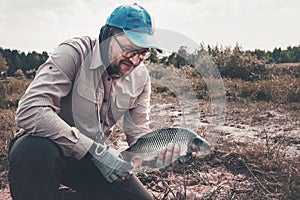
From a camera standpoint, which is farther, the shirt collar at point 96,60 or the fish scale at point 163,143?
the shirt collar at point 96,60

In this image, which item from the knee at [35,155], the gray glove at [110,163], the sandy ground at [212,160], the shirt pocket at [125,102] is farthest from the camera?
the sandy ground at [212,160]

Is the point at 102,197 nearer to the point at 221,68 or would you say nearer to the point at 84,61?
the point at 84,61

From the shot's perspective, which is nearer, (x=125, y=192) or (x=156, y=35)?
(x=156, y=35)

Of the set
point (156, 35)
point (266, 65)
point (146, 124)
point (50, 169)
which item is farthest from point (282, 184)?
point (266, 65)

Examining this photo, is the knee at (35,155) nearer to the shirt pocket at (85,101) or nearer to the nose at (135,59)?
the shirt pocket at (85,101)

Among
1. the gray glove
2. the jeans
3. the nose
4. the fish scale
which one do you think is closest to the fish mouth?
the fish scale

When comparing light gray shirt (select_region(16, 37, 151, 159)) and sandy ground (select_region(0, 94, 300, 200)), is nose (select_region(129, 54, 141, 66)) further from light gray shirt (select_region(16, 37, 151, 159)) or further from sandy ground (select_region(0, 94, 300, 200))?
sandy ground (select_region(0, 94, 300, 200))

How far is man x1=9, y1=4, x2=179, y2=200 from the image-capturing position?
1400 millimetres

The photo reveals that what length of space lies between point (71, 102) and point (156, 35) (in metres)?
0.41

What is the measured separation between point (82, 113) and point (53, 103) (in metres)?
0.14

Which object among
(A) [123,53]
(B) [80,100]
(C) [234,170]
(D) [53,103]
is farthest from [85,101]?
(C) [234,170]

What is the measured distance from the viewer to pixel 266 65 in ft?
23.7

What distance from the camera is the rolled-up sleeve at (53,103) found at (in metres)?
1.40

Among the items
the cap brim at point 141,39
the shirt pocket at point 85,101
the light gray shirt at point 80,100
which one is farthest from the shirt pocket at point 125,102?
the cap brim at point 141,39
